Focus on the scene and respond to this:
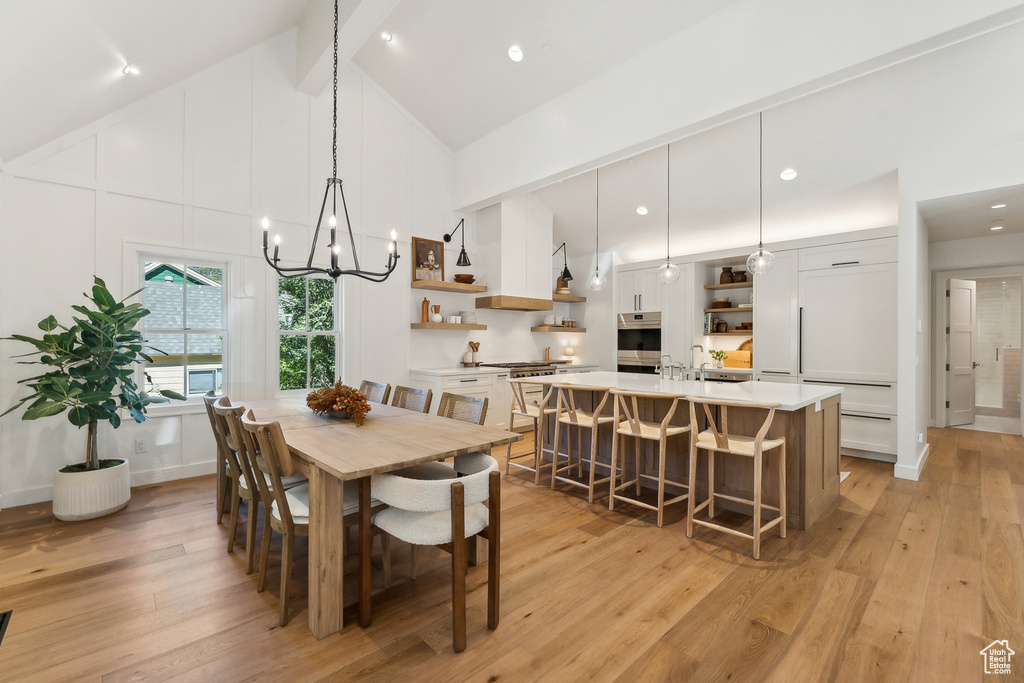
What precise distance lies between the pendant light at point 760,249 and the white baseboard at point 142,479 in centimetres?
500

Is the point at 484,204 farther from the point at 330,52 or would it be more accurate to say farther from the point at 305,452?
the point at 305,452

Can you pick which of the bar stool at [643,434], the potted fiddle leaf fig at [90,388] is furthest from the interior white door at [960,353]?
the potted fiddle leaf fig at [90,388]

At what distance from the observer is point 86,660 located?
1791mm

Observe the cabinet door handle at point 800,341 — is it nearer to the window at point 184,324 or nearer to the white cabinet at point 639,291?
the white cabinet at point 639,291

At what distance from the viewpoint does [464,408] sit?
3055 mm

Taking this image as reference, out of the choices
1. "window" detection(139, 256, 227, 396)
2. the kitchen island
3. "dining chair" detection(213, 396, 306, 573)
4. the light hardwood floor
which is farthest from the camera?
"window" detection(139, 256, 227, 396)

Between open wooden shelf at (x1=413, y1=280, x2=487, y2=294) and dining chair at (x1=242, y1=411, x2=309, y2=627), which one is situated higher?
open wooden shelf at (x1=413, y1=280, x2=487, y2=294)

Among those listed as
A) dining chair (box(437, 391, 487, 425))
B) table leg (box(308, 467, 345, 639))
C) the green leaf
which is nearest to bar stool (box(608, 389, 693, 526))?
dining chair (box(437, 391, 487, 425))

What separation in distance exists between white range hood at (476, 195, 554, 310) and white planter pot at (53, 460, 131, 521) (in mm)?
3953

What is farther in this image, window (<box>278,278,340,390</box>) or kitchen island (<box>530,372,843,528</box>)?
window (<box>278,278,340,390</box>)

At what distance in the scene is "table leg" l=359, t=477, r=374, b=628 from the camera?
1999mm

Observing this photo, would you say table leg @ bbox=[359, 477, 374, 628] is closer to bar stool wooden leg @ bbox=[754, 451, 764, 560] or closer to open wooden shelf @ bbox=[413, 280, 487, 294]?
bar stool wooden leg @ bbox=[754, 451, 764, 560]

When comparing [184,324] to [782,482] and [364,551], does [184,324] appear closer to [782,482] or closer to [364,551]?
[364,551]

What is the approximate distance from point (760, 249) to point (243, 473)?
3.92 metres
